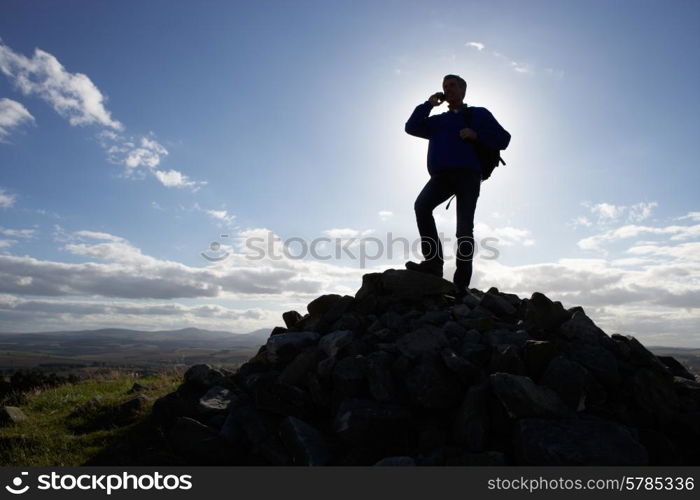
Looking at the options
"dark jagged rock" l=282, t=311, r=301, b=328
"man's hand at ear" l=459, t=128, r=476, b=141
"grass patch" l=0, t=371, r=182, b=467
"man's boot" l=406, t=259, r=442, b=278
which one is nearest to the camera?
"grass patch" l=0, t=371, r=182, b=467

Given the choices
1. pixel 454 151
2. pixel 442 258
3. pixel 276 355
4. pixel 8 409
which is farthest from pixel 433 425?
pixel 8 409

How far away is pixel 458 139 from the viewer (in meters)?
8.21

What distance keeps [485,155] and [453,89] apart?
4.86 ft

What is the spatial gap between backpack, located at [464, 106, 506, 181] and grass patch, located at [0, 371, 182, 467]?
7292 mm

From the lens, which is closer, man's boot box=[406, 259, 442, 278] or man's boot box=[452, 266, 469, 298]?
man's boot box=[452, 266, 469, 298]

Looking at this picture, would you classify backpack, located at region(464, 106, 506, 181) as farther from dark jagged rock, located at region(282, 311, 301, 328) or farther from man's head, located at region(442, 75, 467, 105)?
dark jagged rock, located at region(282, 311, 301, 328)

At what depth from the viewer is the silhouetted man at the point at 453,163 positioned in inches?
320

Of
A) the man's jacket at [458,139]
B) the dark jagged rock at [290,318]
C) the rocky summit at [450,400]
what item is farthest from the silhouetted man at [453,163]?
the dark jagged rock at [290,318]

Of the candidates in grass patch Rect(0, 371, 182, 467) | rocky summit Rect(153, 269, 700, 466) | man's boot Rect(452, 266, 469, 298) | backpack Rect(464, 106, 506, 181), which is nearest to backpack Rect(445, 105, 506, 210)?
backpack Rect(464, 106, 506, 181)

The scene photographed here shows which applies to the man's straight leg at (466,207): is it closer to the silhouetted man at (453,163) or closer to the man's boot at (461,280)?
the silhouetted man at (453,163)

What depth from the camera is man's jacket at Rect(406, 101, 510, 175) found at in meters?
8.09

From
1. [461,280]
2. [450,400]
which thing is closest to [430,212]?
[461,280]

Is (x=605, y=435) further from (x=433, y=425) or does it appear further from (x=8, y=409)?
(x=8, y=409)
